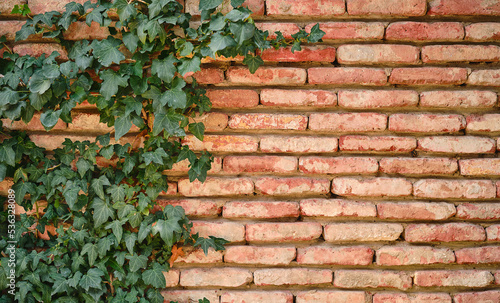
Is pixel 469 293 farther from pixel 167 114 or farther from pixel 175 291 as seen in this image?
pixel 167 114

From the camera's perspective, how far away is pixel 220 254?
61.6 inches

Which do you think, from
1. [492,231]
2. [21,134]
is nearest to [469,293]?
[492,231]

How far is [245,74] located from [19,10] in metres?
1.01

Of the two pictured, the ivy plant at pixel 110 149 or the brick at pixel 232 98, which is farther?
the brick at pixel 232 98

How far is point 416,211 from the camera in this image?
1.57m

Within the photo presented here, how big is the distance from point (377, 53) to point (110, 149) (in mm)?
1276

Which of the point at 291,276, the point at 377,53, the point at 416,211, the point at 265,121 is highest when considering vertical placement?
the point at 377,53

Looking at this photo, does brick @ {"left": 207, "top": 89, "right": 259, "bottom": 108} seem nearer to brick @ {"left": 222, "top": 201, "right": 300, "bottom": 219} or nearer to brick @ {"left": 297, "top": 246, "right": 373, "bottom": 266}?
brick @ {"left": 222, "top": 201, "right": 300, "bottom": 219}

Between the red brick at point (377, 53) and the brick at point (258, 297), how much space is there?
1114 mm

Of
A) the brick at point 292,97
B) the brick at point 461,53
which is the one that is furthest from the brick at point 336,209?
the brick at point 461,53

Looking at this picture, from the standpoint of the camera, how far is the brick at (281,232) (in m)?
1.56

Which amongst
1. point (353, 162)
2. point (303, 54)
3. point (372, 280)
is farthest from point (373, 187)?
point (303, 54)

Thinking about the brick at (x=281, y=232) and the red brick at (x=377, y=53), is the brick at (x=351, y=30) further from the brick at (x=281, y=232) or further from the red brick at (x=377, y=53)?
the brick at (x=281, y=232)

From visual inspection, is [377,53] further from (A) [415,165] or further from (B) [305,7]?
(A) [415,165]
